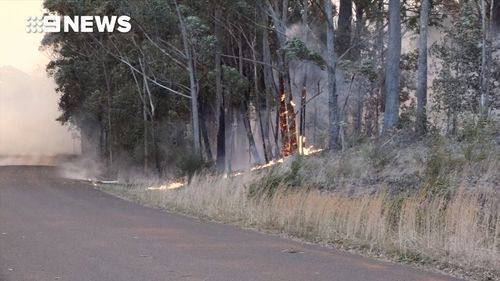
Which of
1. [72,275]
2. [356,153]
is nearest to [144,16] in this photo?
[356,153]

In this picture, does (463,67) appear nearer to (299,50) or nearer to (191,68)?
(299,50)

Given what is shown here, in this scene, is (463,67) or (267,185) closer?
(267,185)

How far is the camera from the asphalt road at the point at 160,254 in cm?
790

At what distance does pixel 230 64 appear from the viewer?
3148 centimetres

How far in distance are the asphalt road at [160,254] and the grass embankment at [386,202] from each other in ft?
2.63

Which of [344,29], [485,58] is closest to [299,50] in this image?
[485,58]

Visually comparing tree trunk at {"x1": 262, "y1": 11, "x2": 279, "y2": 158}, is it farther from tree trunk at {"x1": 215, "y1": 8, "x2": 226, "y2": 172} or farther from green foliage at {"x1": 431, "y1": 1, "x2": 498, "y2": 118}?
green foliage at {"x1": 431, "y1": 1, "x2": 498, "y2": 118}

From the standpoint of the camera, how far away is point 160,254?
30.6 ft

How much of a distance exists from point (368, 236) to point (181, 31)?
19.0 metres

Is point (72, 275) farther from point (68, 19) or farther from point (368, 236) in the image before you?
point (68, 19)

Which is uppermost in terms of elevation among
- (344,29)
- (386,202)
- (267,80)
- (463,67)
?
(344,29)

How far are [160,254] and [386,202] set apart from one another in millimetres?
4449

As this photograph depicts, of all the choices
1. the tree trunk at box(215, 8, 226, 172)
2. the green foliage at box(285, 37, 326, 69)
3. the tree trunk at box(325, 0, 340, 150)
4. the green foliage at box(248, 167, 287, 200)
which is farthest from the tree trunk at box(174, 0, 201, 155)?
the green foliage at box(248, 167, 287, 200)

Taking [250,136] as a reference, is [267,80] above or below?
above
